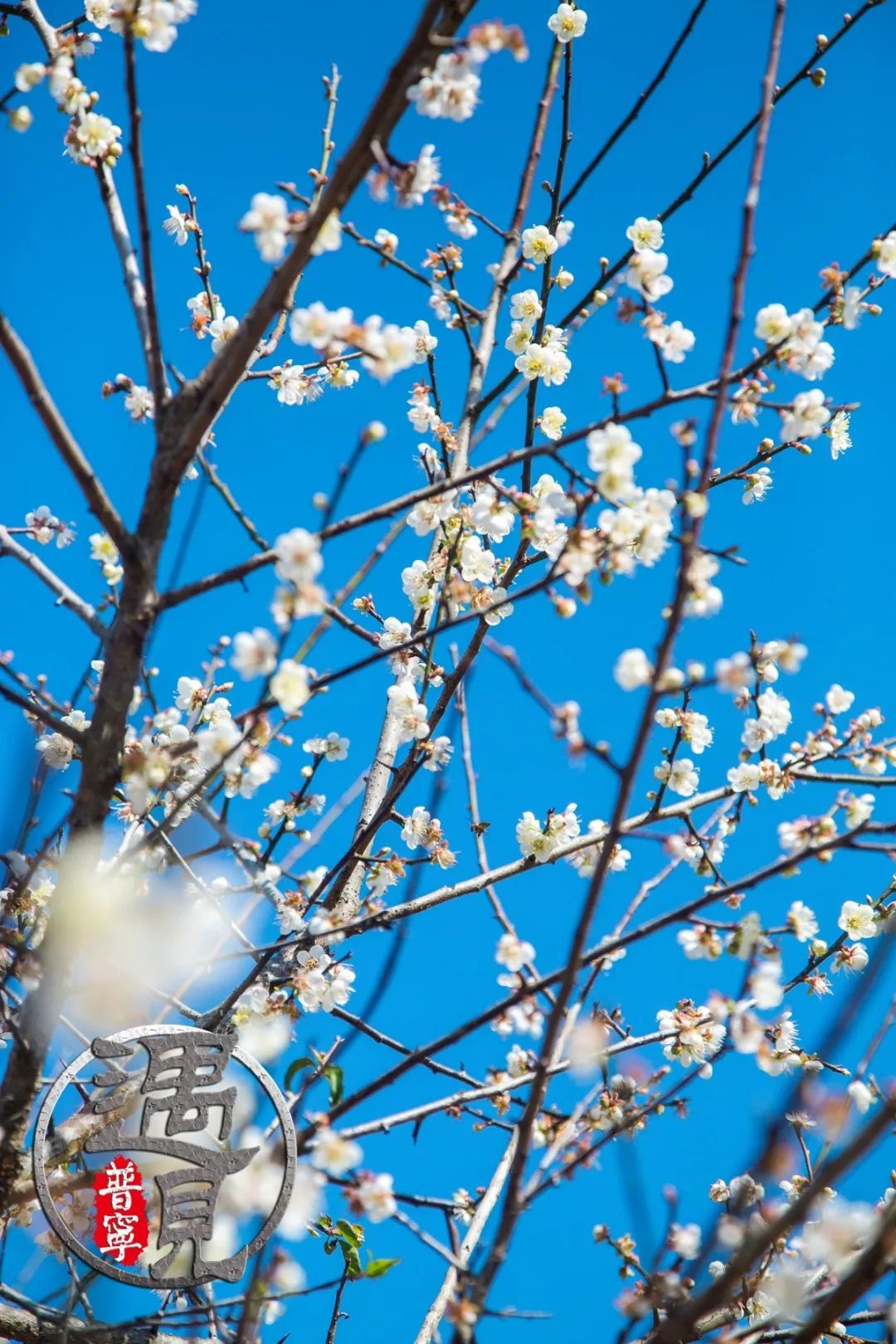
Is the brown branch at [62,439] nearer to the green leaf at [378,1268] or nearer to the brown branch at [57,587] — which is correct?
the brown branch at [57,587]

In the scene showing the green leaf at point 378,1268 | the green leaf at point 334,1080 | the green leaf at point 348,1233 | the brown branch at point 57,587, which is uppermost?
the brown branch at point 57,587

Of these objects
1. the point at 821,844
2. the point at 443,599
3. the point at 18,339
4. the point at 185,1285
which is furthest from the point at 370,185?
the point at 185,1285

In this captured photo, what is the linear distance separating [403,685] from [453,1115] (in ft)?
4.13

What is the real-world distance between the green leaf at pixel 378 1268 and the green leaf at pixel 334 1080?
17.3 inches

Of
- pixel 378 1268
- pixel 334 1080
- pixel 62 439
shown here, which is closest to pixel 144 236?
pixel 62 439

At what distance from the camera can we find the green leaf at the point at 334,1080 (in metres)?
2.01

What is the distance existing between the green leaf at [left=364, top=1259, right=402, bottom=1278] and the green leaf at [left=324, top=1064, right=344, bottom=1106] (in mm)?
438

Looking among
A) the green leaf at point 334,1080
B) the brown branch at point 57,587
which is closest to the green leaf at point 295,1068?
the green leaf at point 334,1080

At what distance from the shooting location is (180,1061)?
7.43 ft

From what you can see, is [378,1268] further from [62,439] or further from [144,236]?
[144,236]

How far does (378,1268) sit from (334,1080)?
499 mm

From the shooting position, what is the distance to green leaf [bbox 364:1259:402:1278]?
2.18 meters

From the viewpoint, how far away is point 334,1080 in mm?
2012

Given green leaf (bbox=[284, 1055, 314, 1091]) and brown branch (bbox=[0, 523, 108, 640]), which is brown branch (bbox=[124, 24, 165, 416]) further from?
green leaf (bbox=[284, 1055, 314, 1091])
